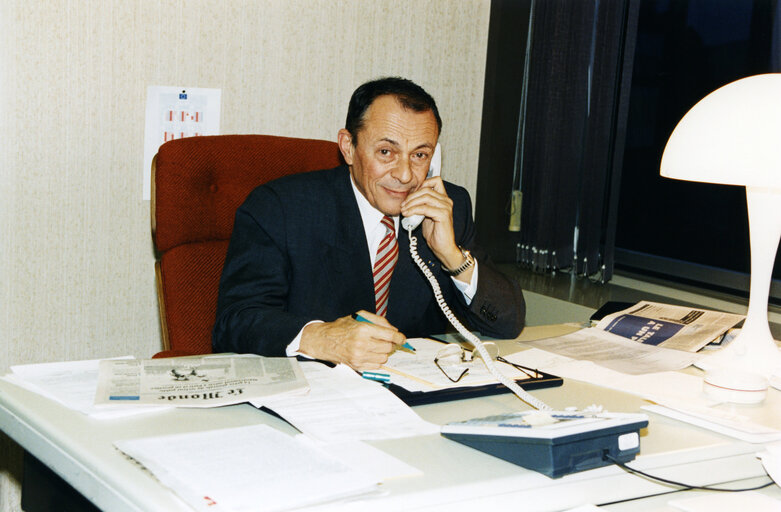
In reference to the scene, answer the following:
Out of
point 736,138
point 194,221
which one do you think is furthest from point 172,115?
point 736,138

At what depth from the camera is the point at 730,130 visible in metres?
1.44

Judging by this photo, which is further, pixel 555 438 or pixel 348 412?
pixel 348 412

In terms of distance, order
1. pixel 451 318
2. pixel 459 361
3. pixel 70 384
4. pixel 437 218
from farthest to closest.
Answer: pixel 437 218 → pixel 451 318 → pixel 459 361 → pixel 70 384

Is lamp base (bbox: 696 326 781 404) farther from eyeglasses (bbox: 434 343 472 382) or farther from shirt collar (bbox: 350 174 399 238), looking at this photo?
shirt collar (bbox: 350 174 399 238)

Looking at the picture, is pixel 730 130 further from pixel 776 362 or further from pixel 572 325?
pixel 572 325

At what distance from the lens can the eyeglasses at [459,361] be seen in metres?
1.45

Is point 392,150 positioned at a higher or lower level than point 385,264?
higher

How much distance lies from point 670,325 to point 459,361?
2.13 ft

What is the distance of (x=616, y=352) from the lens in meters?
1.74

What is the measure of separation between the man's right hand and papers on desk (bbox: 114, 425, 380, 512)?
0.34 metres

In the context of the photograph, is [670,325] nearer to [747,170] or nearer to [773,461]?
[747,170]

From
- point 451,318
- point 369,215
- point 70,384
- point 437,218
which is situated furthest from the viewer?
point 369,215

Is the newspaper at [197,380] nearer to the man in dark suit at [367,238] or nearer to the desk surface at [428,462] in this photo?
the desk surface at [428,462]

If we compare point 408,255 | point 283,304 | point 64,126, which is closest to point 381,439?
point 283,304
